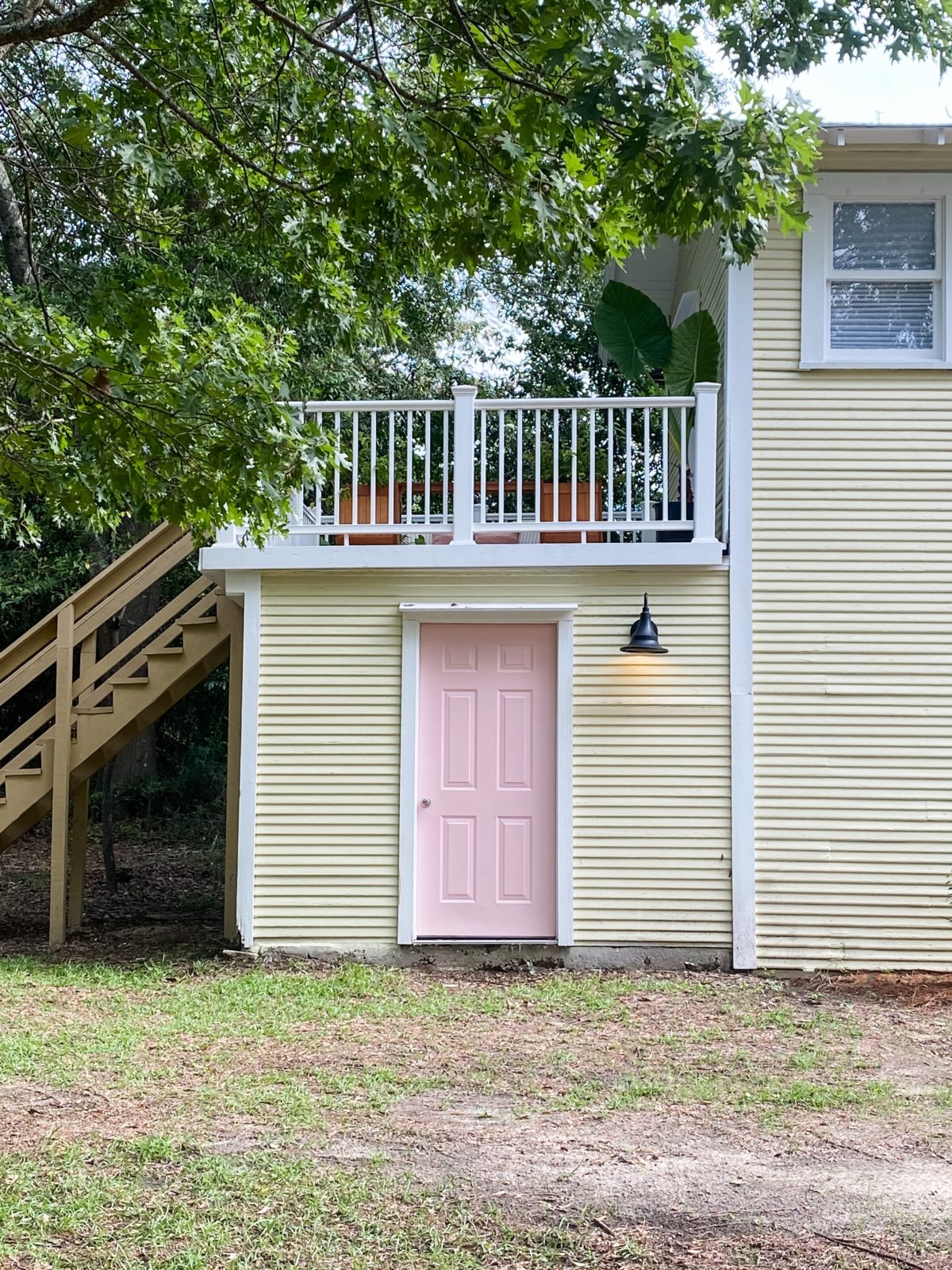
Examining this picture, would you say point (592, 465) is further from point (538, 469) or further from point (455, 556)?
point (455, 556)

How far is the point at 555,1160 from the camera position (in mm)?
4512

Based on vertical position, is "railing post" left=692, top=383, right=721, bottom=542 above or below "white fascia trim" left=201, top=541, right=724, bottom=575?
above

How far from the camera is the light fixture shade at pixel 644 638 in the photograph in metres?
8.02

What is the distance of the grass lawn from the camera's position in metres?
3.81

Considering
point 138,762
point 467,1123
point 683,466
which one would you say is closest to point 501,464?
point 683,466

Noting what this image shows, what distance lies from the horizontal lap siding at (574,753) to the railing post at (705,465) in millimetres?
354

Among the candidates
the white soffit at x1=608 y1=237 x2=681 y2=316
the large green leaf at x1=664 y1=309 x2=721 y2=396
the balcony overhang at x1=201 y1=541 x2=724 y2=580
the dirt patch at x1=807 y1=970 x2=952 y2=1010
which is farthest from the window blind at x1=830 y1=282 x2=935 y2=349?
the dirt patch at x1=807 y1=970 x2=952 y2=1010

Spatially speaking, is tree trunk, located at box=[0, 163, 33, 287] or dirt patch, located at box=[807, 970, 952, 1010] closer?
dirt patch, located at box=[807, 970, 952, 1010]

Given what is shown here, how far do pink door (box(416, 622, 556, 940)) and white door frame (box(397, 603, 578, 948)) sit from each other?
0.09m

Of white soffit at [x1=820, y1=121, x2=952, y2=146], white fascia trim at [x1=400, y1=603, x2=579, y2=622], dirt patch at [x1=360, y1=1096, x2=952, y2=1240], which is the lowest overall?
dirt patch at [x1=360, y1=1096, x2=952, y2=1240]

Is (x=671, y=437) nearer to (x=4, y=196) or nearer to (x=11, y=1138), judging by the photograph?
(x=4, y=196)

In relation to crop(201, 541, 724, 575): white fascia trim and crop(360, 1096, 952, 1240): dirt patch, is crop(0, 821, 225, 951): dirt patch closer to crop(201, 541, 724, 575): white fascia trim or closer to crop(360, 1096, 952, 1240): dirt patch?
crop(201, 541, 724, 575): white fascia trim

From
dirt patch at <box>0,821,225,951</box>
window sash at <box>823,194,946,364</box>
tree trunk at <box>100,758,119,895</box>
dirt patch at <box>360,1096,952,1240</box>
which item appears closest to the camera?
dirt patch at <box>360,1096,952,1240</box>

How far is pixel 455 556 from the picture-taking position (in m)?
8.34
